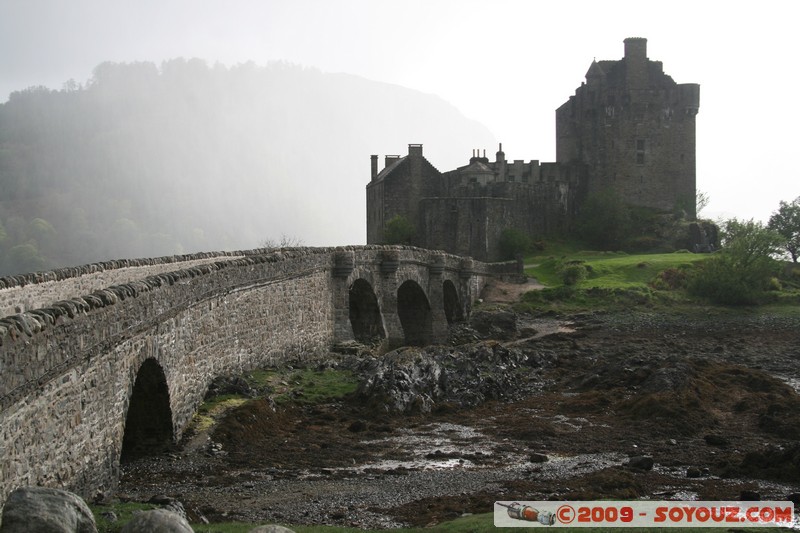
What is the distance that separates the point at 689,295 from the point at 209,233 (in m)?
102

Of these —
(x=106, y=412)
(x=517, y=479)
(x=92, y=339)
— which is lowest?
(x=517, y=479)

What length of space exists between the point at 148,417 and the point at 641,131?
6636cm

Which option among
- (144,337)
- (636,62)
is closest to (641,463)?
(144,337)

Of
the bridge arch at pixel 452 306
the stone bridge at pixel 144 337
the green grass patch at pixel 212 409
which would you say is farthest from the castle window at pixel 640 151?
the green grass patch at pixel 212 409

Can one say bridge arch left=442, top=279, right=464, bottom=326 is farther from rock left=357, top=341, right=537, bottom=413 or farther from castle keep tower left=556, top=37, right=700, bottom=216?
castle keep tower left=556, top=37, right=700, bottom=216

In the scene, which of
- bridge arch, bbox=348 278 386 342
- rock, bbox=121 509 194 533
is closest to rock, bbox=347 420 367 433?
rock, bbox=121 509 194 533

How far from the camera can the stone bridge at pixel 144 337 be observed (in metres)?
11.2

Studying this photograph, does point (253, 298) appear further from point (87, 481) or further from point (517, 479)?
point (87, 481)

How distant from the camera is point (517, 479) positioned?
17.7 meters

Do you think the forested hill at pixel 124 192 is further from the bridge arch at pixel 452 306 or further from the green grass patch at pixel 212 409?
the green grass patch at pixel 212 409

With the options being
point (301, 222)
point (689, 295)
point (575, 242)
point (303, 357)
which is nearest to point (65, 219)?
point (301, 222)

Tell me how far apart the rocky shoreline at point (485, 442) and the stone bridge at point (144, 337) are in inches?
40.8

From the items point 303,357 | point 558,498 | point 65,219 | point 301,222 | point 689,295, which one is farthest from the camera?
point 301,222

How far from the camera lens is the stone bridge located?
36.9ft
